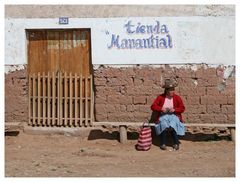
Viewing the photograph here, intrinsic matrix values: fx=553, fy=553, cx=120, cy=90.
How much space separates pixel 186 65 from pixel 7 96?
3413 mm

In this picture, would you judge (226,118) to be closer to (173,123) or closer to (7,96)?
(173,123)

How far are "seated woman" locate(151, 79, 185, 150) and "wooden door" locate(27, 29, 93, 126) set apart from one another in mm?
1399

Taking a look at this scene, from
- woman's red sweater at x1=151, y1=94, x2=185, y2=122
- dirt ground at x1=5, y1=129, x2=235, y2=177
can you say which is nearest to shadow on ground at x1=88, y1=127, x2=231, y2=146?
dirt ground at x1=5, y1=129, x2=235, y2=177

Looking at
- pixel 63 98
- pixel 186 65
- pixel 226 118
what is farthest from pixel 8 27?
pixel 226 118

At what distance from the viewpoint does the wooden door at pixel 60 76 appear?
410 inches

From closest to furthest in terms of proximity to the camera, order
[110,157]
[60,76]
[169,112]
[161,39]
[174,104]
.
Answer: [110,157] < [169,112] < [174,104] < [161,39] < [60,76]

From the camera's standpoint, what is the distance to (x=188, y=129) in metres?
10.1

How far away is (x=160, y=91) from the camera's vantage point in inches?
404

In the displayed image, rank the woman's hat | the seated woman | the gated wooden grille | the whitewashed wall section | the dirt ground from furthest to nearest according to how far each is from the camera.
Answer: the gated wooden grille → the whitewashed wall section → the woman's hat → the seated woman → the dirt ground

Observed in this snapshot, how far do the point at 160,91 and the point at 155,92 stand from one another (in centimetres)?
9

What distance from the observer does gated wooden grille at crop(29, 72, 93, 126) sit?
1040 centimetres

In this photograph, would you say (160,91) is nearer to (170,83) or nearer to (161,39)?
(170,83)

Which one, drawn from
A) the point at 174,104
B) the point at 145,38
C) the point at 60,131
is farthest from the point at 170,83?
the point at 60,131

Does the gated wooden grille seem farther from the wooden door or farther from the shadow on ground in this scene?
the shadow on ground
